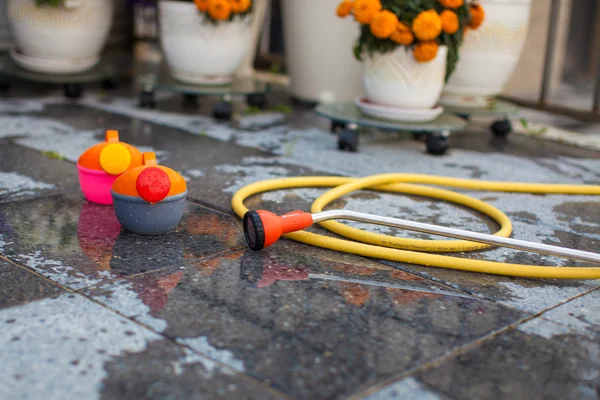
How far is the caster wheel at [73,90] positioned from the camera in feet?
11.4

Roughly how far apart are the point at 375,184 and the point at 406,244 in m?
0.48

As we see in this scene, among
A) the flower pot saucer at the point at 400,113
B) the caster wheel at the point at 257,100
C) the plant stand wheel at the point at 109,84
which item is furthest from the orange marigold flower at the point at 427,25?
the plant stand wheel at the point at 109,84

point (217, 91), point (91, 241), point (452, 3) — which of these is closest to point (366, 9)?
point (452, 3)

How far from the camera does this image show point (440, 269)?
5.24 feet

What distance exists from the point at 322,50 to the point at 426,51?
3.27ft

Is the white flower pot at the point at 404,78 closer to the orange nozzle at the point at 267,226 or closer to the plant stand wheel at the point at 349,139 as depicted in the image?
the plant stand wheel at the point at 349,139

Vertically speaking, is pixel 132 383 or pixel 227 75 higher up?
pixel 227 75

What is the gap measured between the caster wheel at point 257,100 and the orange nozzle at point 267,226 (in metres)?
2.05

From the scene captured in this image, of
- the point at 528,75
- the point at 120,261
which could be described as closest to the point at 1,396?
the point at 120,261

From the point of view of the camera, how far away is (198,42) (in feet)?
11.0

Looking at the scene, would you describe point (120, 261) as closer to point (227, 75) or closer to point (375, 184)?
point (375, 184)

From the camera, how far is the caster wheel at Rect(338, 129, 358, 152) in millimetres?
2760

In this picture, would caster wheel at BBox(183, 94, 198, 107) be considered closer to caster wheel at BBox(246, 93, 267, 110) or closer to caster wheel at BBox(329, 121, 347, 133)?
caster wheel at BBox(246, 93, 267, 110)

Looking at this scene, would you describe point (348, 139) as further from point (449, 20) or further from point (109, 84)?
point (109, 84)
